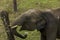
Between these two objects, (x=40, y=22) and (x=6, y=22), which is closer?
(x=6, y=22)

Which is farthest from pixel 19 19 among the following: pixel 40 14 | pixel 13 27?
pixel 40 14

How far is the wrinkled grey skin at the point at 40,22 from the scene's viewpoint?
5617mm

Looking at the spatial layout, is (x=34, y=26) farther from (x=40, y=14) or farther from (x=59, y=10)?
(x=59, y=10)

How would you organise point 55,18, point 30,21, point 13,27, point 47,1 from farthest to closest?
point 47,1
point 55,18
point 30,21
point 13,27

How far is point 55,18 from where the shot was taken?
6.18m

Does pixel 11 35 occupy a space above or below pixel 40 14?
below

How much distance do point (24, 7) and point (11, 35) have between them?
160 inches

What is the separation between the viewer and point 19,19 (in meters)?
5.50

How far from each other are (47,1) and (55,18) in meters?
4.12

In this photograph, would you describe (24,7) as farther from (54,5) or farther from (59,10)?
(59,10)

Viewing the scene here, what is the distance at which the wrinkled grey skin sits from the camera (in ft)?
18.4

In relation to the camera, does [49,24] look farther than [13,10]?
No

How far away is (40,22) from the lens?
19.2 ft

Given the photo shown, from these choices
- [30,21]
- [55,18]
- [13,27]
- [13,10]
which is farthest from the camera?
[13,10]
